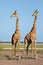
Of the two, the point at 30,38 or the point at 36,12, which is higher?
the point at 36,12

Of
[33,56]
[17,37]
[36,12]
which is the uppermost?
[36,12]

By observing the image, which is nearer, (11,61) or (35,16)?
(11,61)

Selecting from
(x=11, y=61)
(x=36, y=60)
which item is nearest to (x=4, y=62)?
(x=11, y=61)

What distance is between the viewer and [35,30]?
2184 centimetres

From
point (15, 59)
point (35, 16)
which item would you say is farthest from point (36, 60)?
point (35, 16)

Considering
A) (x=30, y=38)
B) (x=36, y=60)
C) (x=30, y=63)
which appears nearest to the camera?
(x=30, y=63)

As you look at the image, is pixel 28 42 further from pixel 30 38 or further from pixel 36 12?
pixel 36 12

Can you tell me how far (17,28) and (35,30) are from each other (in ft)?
4.00

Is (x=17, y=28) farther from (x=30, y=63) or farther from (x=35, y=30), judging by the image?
(x=30, y=63)

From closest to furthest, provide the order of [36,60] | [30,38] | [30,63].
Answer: [30,63] < [36,60] < [30,38]

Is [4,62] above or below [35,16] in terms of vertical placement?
below

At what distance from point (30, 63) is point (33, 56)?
286cm

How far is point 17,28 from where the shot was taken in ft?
70.8

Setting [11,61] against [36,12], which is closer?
[11,61]
